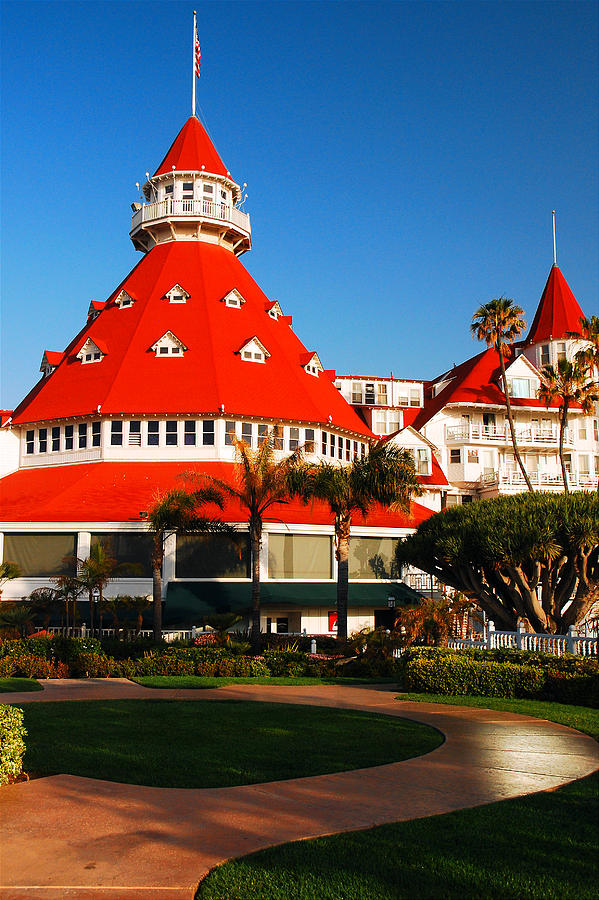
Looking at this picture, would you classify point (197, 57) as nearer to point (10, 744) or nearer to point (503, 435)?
point (503, 435)

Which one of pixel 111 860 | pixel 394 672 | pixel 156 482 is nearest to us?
pixel 111 860

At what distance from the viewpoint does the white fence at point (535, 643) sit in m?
24.5

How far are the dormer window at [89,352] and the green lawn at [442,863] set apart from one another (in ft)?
145

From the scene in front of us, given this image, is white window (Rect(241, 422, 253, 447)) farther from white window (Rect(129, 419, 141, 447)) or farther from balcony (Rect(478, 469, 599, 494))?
balcony (Rect(478, 469, 599, 494))

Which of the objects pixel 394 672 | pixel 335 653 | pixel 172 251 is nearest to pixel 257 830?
pixel 394 672

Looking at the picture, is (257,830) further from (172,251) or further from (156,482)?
(172,251)

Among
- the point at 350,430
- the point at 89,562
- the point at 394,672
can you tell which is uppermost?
the point at 350,430

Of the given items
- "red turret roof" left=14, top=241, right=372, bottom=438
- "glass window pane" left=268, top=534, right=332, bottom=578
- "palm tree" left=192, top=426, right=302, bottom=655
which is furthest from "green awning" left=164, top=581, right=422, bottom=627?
"red turret roof" left=14, top=241, right=372, bottom=438

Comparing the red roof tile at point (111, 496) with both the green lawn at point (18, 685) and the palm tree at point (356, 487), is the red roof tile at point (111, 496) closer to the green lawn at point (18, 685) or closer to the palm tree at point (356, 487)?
the palm tree at point (356, 487)

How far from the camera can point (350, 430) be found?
5197cm

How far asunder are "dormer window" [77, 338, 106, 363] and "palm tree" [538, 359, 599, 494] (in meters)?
27.8

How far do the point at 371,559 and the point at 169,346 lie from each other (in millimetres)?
16822

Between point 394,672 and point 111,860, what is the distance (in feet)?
65.1

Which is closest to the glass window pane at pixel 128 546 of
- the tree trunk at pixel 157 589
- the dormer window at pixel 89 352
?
the tree trunk at pixel 157 589
